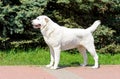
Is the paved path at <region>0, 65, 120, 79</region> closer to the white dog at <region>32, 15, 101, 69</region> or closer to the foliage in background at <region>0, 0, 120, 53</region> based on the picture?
the white dog at <region>32, 15, 101, 69</region>

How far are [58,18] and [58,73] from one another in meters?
3.61

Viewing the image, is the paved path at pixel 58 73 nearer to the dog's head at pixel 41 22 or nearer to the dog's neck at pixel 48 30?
the dog's neck at pixel 48 30

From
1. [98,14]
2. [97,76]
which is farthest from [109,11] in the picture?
[97,76]

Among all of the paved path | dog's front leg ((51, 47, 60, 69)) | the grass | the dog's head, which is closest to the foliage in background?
the grass

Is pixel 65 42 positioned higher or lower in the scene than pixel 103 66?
higher

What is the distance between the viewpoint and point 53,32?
37.8 ft

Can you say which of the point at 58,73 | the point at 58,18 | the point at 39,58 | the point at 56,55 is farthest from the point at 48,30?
the point at 58,18

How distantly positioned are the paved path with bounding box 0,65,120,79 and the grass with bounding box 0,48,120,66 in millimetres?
1030

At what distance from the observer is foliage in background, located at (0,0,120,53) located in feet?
44.9

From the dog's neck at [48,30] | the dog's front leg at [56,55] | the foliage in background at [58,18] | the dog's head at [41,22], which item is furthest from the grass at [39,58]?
the dog's head at [41,22]

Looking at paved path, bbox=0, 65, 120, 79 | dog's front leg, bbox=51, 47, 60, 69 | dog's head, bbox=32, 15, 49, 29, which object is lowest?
paved path, bbox=0, 65, 120, 79

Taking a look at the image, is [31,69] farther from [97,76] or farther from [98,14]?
[98,14]

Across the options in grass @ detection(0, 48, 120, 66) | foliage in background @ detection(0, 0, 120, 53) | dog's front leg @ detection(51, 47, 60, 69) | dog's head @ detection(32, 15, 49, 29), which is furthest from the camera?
foliage in background @ detection(0, 0, 120, 53)

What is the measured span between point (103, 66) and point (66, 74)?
1.68 m
